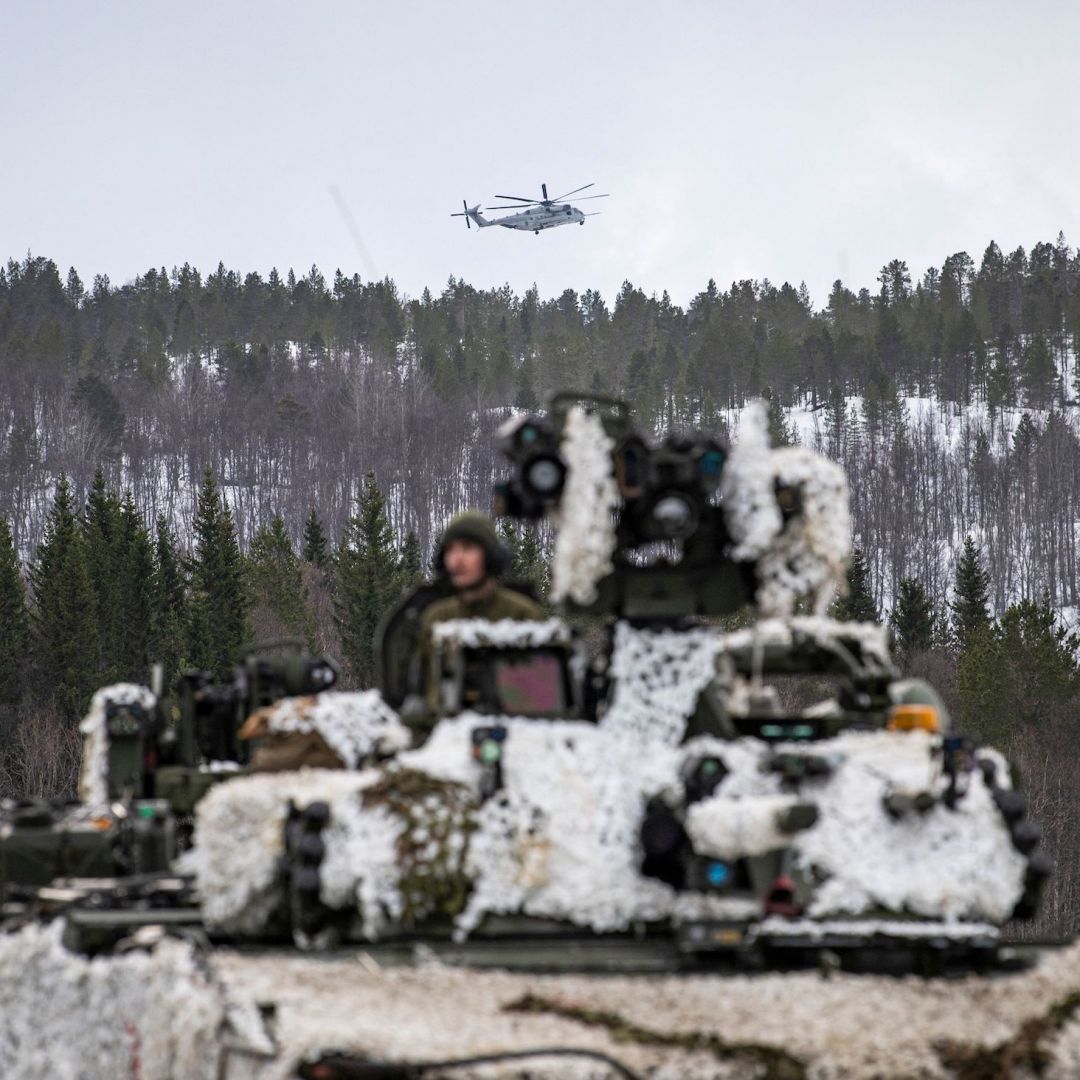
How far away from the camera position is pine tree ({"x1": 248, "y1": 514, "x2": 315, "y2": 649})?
298 feet

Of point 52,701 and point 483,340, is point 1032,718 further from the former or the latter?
point 483,340

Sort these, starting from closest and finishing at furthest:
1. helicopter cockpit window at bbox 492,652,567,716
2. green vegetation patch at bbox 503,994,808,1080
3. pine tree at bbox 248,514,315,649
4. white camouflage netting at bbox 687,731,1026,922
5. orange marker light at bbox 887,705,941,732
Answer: green vegetation patch at bbox 503,994,808,1080, white camouflage netting at bbox 687,731,1026,922, helicopter cockpit window at bbox 492,652,567,716, orange marker light at bbox 887,705,941,732, pine tree at bbox 248,514,315,649

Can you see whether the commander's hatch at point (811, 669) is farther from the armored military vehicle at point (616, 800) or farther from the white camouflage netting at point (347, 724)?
the white camouflage netting at point (347, 724)

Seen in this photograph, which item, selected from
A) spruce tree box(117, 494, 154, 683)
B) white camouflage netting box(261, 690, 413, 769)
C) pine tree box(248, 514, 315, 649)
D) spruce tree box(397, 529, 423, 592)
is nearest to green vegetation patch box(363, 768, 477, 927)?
white camouflage netting box(261, 690, 413, 769)

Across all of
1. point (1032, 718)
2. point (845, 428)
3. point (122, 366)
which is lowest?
point (1032, 718)

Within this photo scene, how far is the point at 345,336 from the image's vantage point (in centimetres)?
16462

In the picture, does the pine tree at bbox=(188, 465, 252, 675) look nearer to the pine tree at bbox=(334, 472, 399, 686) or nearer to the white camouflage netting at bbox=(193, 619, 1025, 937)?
the pine tree at bbox=(334, 472, 399, 686)

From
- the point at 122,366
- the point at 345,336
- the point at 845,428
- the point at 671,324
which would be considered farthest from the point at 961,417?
Answer: the point at 122,366

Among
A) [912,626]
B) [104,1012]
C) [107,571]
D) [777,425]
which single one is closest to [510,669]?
[104,1012]

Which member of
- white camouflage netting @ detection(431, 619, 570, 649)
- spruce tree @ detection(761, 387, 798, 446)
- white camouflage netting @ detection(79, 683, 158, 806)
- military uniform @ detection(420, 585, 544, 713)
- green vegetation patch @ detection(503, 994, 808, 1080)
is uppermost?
spruce tree @ detection(761, 387, 798, 446)

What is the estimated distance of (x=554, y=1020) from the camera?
8367mm

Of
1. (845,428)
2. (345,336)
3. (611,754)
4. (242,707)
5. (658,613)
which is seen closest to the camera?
(611,754)

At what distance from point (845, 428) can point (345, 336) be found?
48.7 m

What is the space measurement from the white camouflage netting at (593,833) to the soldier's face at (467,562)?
1827 millimetres
